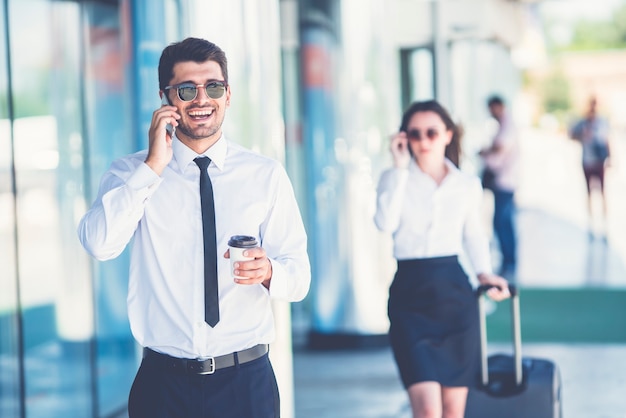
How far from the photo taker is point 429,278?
4191mm

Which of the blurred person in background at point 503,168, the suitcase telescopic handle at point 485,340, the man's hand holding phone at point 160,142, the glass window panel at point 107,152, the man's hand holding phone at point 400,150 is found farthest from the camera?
the blurred person in background at point 503,168

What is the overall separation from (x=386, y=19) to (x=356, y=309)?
7.50 ft

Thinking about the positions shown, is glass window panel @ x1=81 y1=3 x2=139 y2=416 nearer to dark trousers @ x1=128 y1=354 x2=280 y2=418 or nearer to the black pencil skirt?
the black pencil skirt

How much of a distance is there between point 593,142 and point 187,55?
11.6 metres

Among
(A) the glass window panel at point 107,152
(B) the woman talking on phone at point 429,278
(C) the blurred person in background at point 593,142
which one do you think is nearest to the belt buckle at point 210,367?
(B) the woman talking on phone at point 429,278

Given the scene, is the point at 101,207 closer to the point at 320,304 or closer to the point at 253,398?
the point at 253,398

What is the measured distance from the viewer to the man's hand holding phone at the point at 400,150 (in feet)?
14.1

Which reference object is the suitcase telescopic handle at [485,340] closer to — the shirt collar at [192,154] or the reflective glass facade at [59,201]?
the reflective glass facade at [59,201]

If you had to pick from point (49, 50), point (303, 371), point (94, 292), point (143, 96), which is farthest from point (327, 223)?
point (143, 96)

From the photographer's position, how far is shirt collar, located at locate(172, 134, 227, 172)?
2.77 m

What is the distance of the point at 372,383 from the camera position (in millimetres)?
6602

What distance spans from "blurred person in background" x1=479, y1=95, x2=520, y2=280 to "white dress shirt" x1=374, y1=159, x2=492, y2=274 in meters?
5.59

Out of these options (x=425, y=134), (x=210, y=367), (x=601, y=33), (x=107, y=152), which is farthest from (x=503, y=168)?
(x=601, y=33)

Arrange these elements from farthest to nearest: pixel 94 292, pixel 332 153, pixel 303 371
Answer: pixel 332 153 → pixel 303 371 → pixel 94 292
